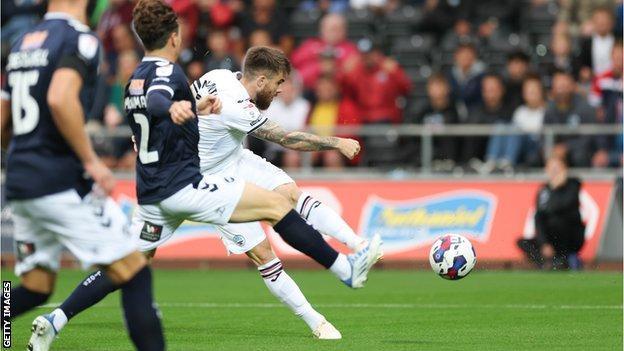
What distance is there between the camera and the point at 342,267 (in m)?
9.70

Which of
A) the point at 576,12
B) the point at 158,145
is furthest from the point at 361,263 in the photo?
the point at 576,12

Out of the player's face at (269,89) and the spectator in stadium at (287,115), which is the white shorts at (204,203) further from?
the spectator in stadium at (287,115)

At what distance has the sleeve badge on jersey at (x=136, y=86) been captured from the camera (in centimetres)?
851

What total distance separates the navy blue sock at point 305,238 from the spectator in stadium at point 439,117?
9491 millimetres

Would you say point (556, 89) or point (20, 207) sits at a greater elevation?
point (20, 207)

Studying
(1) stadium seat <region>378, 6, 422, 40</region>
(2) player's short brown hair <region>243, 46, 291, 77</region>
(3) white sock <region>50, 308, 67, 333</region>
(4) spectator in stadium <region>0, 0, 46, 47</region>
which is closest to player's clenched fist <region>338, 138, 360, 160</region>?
(2) player's short brown hair <region>243, 46, 291, 77</region>

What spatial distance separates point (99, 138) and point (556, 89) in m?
7.48

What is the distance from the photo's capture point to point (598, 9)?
19688 millimetres

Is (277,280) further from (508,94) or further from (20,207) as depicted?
(508,94)

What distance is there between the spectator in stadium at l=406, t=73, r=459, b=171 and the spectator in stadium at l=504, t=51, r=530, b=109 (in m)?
0.91

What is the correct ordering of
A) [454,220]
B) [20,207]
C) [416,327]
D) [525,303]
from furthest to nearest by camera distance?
[454,220]
[525,303]
[416,327]
[20,207]

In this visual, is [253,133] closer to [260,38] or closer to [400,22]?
[260,38]

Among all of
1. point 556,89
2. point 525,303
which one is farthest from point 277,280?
point 556,89

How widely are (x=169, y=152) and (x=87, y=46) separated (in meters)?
1.66
